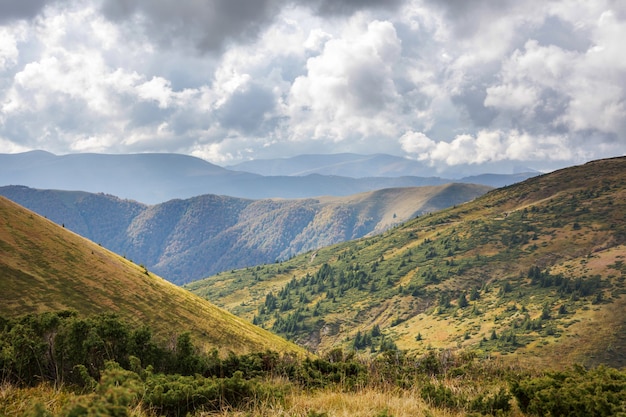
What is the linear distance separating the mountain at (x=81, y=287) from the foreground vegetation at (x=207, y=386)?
16.1m

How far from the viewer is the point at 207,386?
10.1 m

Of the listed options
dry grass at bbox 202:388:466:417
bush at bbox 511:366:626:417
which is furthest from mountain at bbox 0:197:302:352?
bush at bbox 511:366:626:417

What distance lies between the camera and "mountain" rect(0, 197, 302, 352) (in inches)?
1182

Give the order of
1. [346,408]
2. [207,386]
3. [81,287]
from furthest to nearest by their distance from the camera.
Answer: [81,287] < [207,386] < [346,408]

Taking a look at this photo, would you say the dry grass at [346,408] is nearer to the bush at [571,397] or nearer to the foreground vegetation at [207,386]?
the foreground vegetation at [207,386]

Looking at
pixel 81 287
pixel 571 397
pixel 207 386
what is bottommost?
pixel 81 287

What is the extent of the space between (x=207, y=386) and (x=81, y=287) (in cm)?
2980

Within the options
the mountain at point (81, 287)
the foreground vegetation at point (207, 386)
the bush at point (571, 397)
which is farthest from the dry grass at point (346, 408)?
the mountain at point (81, 287)

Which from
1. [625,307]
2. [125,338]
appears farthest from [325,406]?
[625,307]

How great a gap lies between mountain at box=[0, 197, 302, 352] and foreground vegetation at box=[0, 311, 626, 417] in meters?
16.1

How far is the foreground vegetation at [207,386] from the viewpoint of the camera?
8.84m

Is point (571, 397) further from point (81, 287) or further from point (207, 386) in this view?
point (81, 287)

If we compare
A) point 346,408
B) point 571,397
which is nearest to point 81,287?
point 346,408

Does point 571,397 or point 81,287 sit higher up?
point 571,397
